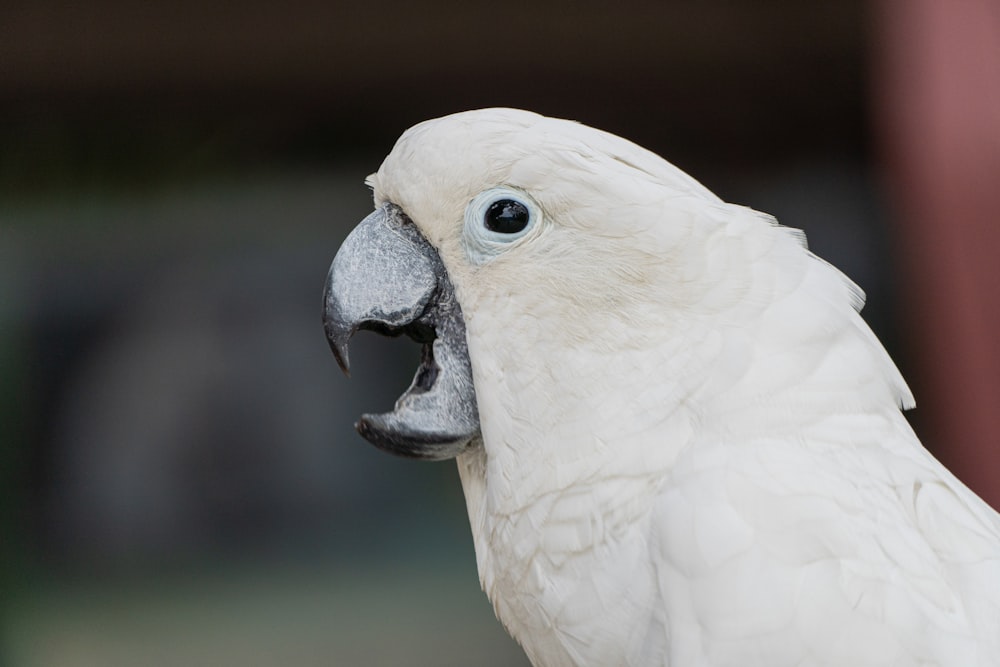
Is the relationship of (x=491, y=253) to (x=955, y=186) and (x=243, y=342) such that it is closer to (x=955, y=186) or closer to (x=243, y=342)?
(x=955, y=186)

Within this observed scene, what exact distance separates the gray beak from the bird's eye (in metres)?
0.07

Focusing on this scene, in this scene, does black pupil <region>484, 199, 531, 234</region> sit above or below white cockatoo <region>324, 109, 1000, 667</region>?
above

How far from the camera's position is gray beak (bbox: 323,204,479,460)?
1021 millimetres

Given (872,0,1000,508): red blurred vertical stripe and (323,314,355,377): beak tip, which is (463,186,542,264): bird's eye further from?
(872,0,1000,508): red blurred vertical stripe

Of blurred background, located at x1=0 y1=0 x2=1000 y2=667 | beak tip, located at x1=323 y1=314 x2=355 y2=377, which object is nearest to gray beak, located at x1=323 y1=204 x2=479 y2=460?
beak tip, located at x1=323 y1=314 x2=355 y2=377

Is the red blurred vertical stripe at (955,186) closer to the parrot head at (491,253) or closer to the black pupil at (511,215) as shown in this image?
the parrot head at (491,253)

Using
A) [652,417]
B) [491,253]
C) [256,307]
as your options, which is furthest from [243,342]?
[652,417]

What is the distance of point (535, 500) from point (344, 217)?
7.50ft

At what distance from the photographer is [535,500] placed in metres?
0.95

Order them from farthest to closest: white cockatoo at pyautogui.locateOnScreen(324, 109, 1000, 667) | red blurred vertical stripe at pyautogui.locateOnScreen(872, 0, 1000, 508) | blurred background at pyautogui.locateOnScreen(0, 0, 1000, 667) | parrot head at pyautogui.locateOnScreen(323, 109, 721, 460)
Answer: blurred background at pyautogui.locateOnScreen(0, 0, 1000, 667)
red blurred vertical stripe at pyautogui.locateOnScreen(872, 0, 1000, 508)
parrot head at pyautogui.locateOnScreen(323, 109, 721, 460)
white cockatoo at pyautogui.locateOnScreen(324, 109, 1000, 667)

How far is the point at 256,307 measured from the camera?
3066 mm

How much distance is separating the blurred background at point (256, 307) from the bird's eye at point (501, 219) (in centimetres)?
190

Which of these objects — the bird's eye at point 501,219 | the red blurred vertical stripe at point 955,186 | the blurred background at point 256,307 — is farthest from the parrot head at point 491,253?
the blurred background at point 256,307

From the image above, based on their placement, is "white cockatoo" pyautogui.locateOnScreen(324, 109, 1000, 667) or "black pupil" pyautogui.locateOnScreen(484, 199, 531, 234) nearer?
"white cockatoo" pyautogui.locateOnScreen(324, 109, 1000, 667)
